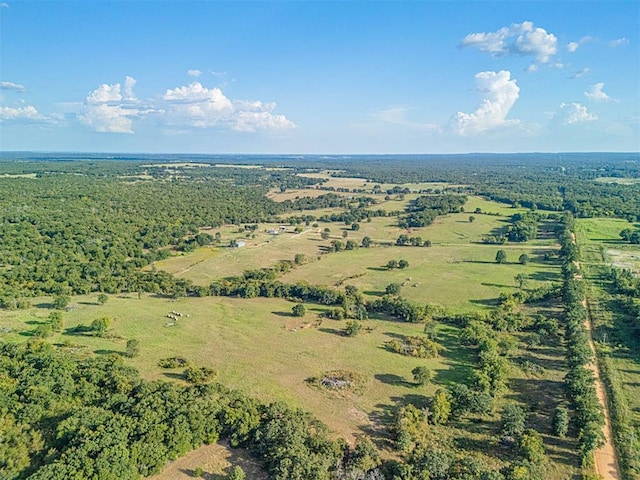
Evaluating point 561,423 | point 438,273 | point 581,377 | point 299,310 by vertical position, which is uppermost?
point 581,377

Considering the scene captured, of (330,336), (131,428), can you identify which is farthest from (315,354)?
(131,428)

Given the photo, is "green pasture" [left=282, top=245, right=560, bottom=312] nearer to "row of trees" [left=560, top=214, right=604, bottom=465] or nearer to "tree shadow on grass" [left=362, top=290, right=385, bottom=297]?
"tree shadow on grass" [left=362, top=290, right=385, bottom=297]

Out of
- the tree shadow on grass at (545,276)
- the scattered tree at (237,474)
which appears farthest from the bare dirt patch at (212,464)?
the tree shadow on grass at (545,276)

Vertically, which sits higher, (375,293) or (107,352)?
(375,293)

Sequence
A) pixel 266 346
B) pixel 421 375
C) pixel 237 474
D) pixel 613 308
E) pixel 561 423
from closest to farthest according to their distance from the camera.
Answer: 1. pixel 237 474
2. pixel 561 423
3. pixel 421 375
4. pixel 266 346
5. pixel 613 308

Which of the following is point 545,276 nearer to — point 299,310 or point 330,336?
point 330,336

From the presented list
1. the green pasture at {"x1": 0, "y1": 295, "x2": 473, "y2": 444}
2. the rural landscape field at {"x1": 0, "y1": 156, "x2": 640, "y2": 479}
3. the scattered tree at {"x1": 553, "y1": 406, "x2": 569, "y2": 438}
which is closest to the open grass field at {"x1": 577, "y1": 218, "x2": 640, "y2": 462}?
the rural landscape field at {"x1": 0, "y1": 156, "x2": 640, "y2": 479}
